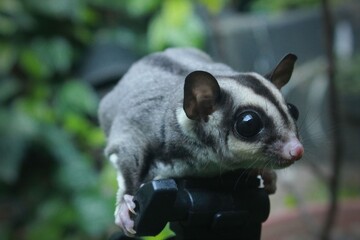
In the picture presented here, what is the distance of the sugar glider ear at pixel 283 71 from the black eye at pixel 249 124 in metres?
0.12

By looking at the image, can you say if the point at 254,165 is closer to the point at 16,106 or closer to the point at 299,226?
the point at 299,226

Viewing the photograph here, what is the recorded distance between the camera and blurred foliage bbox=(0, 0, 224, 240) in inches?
132

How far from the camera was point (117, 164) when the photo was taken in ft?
3.86

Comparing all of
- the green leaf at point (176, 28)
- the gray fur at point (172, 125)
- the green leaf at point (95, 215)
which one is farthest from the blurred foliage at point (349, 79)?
the gray fur at point (172, 125)

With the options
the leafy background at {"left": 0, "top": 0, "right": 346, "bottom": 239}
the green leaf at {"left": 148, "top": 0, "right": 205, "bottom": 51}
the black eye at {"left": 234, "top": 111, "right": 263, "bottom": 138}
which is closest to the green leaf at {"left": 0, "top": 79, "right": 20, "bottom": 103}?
the leafy background at {"left": 0, "top": 0, "right": 346, "bottom": 239}

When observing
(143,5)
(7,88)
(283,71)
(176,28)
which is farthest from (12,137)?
(283,71)

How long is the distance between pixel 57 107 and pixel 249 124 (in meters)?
2.80

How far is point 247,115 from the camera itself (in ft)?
3.10

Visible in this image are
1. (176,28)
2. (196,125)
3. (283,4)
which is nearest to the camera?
(196,125)

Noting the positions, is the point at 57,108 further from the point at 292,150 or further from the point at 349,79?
the point at 292,150

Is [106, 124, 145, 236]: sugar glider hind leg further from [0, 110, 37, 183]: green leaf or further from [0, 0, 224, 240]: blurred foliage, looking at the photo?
[0, 110, 37, 183]: green leaf

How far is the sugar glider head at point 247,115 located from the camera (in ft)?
3.09

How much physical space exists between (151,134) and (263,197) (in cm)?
28

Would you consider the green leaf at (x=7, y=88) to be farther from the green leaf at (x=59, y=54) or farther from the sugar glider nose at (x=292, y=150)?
the sugar glider nose at (x=292, y=150)
